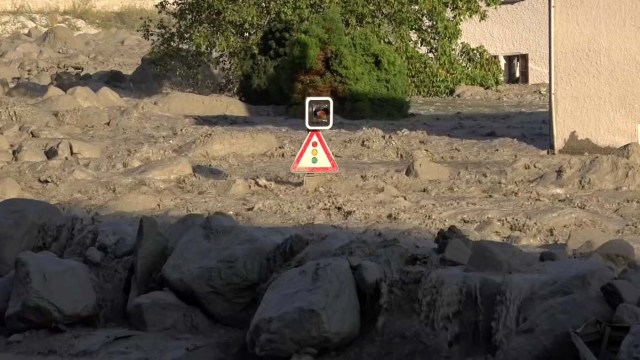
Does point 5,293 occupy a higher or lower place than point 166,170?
lower

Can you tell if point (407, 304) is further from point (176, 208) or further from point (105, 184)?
point (105, 184)

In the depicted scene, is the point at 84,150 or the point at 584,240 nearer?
the point at 584,240

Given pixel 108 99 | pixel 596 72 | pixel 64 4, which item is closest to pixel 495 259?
pixel 596 72

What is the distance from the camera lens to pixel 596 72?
14.5 metres

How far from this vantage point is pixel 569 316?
24.5ft

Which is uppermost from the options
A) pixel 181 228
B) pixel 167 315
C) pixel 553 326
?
pixel 181 228

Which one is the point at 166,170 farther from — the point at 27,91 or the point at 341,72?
the point at 27,91

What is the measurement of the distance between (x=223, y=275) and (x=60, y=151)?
6940mm

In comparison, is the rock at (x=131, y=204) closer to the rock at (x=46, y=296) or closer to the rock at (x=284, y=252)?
the rock at (x=46, y=296)

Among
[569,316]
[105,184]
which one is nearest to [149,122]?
[105,184]

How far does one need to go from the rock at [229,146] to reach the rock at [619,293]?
858cm

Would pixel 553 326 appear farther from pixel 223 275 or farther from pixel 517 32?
pixel 517 32

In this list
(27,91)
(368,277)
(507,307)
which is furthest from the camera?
(27,91)

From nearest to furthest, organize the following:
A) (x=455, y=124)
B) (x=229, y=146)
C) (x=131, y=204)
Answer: (x=131, y=204) → (x=229, y=146) → (x=455, y=124)
